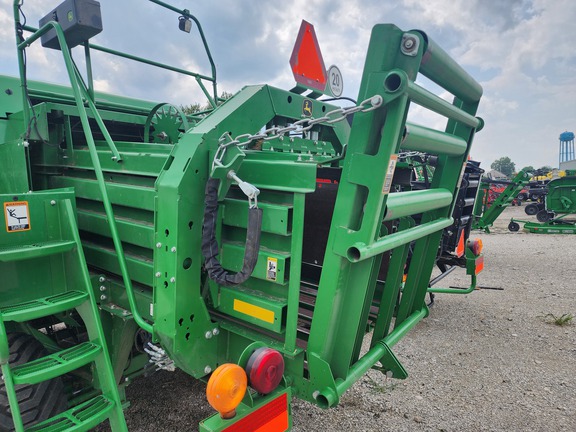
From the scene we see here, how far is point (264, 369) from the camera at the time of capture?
1431 mm

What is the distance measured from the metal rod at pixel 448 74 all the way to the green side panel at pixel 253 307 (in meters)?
1.17

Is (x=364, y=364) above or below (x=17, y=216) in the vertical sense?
below

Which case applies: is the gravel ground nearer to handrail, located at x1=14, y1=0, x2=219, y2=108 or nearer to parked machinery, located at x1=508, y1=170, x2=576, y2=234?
handrail, located at x1=14, y1=0, x2=219, y2=108

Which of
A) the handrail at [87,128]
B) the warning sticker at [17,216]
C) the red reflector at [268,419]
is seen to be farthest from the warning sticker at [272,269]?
the warning sticker at [17,216]

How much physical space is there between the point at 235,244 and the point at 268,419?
29.0 inches

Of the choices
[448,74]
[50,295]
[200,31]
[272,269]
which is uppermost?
[200,31]

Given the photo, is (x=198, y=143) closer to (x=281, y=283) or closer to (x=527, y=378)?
(x=281, y=283)

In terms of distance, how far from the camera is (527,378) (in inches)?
124

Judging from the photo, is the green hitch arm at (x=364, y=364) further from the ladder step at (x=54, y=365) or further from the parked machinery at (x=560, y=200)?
the parked machinery at (x=560, y=200)

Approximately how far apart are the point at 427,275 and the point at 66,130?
2.57 meters

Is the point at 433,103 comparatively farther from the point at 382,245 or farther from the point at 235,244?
the point at 235,244

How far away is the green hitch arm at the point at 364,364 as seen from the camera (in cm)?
157

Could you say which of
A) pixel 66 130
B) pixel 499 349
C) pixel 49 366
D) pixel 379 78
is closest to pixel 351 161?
pixel 379 78

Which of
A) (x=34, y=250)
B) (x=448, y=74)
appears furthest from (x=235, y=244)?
(x=448, y=74)
